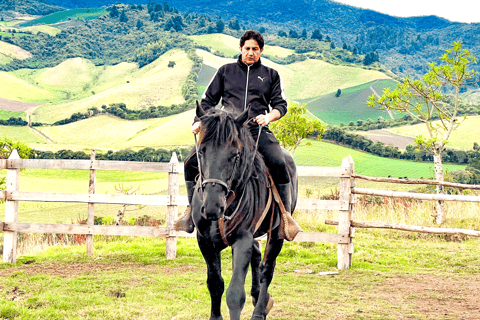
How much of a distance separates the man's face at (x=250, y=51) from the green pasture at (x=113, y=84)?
259 ft

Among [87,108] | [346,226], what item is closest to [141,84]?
[87,108]

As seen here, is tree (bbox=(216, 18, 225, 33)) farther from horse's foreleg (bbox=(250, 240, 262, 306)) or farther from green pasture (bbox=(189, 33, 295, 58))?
horse's foreleg (bbox=(250, 240, 262, 306))

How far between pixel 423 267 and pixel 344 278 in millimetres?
1960

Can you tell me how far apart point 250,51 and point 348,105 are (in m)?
73.3

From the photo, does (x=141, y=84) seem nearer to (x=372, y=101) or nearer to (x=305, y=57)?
(x=305, y=57)

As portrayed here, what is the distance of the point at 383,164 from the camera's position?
118 feet

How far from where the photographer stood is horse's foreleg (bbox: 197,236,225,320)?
328cm

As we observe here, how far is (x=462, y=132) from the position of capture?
153 feet

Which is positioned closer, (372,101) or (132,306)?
(132,306)

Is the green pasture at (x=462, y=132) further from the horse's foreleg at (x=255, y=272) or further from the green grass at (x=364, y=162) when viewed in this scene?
the horse's foreleg at (x=255, y=272)

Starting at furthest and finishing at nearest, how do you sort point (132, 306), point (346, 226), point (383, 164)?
point (383, 164)
point (346, 226)
point (132, 306)

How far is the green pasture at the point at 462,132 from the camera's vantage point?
42719mm

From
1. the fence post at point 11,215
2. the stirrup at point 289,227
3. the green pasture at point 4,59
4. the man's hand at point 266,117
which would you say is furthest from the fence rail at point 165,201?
the green pasture at point 4,59

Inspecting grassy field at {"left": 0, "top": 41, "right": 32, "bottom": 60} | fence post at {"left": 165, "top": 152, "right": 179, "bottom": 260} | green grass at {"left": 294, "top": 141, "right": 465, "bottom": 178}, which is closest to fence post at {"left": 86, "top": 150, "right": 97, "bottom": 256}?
fence post at {"left": 165, "top": 152, "right": 179, "bottom": 260}
